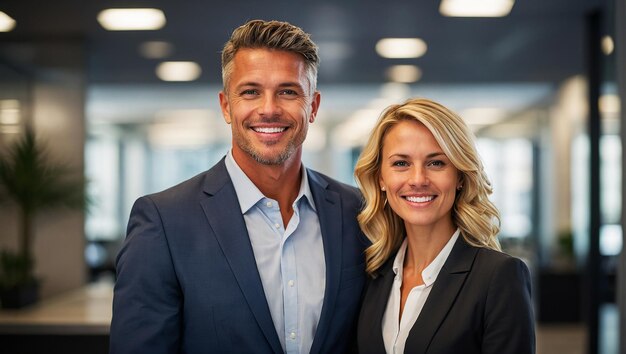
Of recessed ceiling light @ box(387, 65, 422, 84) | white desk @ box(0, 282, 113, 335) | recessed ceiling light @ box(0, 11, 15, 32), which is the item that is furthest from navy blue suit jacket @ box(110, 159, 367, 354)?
recessed ceiling light @ box(387, 65, 422, 84)

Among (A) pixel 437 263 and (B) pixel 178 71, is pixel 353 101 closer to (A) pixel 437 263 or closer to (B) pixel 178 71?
(B) pixel 178 71

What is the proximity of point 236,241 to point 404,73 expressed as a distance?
17.3ft

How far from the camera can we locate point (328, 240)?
2.12 meters

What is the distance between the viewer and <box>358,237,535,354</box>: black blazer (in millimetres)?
1797

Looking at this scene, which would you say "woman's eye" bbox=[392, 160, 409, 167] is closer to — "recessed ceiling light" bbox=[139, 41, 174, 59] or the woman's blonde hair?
the woman's blonde hair

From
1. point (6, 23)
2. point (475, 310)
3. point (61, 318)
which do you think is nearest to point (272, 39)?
point (475, 310)

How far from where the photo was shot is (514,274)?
6.03 feet

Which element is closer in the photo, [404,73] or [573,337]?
[404,73]

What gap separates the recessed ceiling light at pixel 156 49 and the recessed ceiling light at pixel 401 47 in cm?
192

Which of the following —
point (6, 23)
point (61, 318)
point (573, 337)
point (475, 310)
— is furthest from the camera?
point (573, 337)

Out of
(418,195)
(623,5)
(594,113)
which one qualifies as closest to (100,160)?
(594,113)

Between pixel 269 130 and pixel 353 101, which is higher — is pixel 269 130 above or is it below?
below

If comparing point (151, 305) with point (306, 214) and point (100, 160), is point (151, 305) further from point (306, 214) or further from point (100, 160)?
point (100, 160)

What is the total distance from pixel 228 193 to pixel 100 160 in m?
7.31
